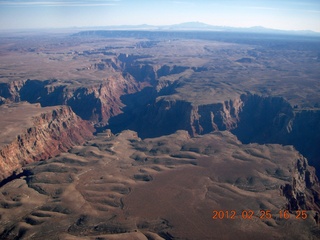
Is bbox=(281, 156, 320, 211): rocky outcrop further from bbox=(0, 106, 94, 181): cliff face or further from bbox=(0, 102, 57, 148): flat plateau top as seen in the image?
bbox=(0, 102, 57, 148): flat plateau top

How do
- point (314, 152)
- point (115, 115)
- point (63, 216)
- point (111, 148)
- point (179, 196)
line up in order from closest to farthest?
point (63, 216) < point (179, 196) < point (111, 148) < point (314, 152) < point (115, 115)

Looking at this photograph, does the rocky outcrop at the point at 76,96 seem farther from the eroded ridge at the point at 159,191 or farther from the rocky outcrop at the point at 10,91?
the eroded ridge at the point at 159,191

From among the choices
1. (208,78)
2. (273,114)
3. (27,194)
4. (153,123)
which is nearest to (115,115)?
(153,123)

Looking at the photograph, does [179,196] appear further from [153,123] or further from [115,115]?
[115,115]
